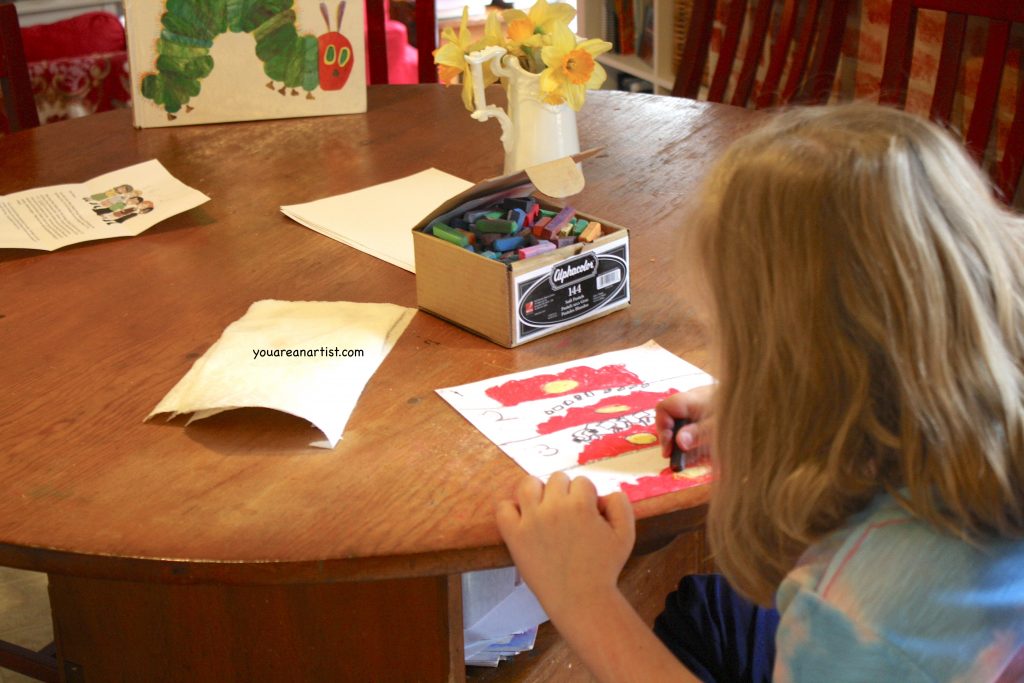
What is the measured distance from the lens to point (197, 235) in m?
1.46

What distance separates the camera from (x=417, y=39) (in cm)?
241

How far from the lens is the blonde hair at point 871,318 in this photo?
27.7 inches

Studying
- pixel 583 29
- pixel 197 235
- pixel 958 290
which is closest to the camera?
pixel 958 290

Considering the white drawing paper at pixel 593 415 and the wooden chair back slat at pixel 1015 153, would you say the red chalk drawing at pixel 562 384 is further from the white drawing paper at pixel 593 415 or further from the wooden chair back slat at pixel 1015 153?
the wooden chair back slat at pixel 1015 153

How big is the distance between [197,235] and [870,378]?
38.8 inches

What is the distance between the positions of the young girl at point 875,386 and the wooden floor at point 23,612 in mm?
1543

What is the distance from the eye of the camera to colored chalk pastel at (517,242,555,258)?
3.73ft

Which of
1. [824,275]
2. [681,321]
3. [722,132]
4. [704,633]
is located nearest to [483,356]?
[681,321]

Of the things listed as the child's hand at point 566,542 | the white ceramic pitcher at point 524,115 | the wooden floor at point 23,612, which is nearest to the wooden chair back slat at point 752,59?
the white ceramic pitcher at point 524,115

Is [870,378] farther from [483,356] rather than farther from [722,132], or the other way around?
[722,132]

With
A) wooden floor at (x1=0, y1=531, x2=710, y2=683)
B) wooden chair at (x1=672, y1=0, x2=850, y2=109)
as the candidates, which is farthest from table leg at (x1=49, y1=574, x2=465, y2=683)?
wooden chair at (x1=672, y1=0, x2=850, y2=109)

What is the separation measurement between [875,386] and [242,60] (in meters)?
1.41

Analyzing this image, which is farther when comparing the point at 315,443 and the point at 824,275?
the point at 315,443

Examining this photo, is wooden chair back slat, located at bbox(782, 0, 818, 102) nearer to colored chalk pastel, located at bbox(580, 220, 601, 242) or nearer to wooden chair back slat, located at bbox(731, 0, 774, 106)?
wooden chair back slat, located at bbox(731, 0, 774, 106)
